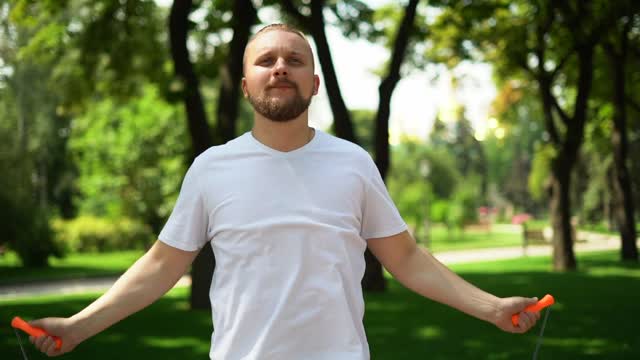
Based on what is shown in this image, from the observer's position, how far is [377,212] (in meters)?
2.66

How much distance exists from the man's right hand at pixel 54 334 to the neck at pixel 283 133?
773 mm

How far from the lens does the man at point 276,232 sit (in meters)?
2.45

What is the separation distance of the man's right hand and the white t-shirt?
0.41m

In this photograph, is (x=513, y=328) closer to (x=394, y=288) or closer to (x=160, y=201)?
(x=394, y=288)

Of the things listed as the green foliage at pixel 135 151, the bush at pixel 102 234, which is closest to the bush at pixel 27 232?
the bush at pixel 102 234

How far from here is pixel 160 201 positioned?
38500 millimetres

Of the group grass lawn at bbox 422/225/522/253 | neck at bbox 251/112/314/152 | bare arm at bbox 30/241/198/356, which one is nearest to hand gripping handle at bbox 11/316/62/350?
bare arm at bbox 30/241/198/356

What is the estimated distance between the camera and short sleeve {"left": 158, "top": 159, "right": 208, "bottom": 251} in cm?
259

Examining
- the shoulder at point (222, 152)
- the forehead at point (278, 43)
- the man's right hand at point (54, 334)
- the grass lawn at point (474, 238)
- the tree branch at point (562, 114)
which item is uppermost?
the tree branch at point (562, 114)

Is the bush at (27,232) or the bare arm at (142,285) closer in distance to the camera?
the bare arm at (142,285)

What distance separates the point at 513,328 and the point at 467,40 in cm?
2258

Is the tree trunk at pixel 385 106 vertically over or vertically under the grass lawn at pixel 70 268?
over

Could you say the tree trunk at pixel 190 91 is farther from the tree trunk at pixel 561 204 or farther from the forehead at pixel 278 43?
the tree trunk at pixel 561 204

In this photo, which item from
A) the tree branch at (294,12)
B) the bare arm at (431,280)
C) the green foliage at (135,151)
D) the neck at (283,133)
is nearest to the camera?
the neck at (283,133)
